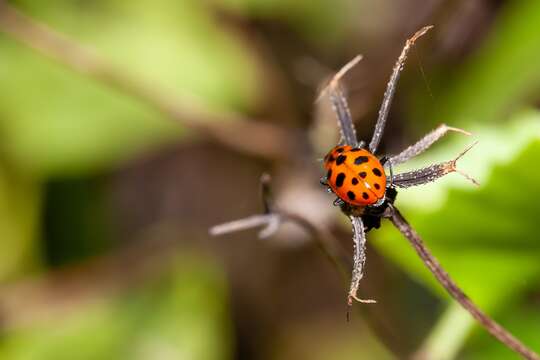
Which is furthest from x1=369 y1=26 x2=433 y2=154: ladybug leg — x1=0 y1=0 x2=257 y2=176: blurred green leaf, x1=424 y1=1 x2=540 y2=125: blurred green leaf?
x1=0 y1=0 x2=257 y2=176: blurred green leaf

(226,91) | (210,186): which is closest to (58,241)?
(210,186)

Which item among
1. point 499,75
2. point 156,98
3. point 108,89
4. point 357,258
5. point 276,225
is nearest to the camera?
point 357,258

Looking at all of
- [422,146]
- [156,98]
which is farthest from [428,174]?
[156,98]

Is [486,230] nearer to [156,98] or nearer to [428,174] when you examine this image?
[428,174]

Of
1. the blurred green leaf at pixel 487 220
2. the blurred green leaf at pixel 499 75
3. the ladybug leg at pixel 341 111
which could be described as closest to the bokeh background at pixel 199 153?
the blurred green leaf at pixel 499 75

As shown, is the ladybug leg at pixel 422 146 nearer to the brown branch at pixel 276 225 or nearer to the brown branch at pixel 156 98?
the brown branch at pixel 276 225
